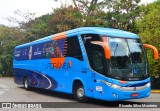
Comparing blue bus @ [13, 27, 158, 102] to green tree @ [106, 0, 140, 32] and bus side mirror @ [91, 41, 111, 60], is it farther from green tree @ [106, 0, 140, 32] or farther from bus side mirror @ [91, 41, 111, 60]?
green tree @ [106, 0, 140, 32]

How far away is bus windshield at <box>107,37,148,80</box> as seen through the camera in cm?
1285

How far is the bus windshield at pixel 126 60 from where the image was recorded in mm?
12852

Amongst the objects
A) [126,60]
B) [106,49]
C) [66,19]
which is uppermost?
[66,19]

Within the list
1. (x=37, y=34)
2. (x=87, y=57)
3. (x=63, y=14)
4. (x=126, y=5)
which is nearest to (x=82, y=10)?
(x=63, y=14)

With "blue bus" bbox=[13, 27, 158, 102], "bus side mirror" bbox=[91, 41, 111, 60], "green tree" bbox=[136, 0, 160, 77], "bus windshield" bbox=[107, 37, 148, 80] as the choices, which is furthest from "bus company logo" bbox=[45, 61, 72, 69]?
"green tree" bbox=[136, 0, 160, 77]

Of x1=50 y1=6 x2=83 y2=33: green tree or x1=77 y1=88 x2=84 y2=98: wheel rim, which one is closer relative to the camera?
x1=77 y1=88 x2=84 y2=98: wheel rim

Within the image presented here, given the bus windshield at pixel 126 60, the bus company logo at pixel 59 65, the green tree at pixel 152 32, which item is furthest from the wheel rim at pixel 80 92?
the green tree at pixel 152 32

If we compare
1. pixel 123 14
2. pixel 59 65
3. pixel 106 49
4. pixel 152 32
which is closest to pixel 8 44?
pixel 123 14

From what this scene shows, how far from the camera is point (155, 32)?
76.5 ft

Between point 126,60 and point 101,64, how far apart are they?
1.06 m

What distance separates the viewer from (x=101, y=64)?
13086 millimetres

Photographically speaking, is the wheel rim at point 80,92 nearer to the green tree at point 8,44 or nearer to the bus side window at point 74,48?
the bus side window at point 74,48

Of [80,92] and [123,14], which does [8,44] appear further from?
[80,92]

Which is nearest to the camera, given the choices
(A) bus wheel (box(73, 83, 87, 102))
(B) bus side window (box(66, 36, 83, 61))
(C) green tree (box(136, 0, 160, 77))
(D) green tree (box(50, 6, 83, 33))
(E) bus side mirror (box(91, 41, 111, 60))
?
(E) bus side mirror (box(91, 41, 111, 60))
